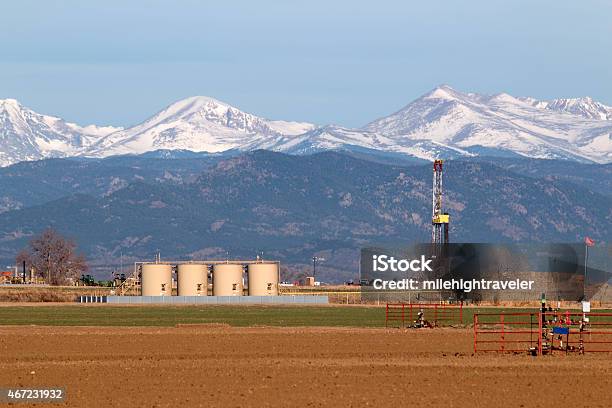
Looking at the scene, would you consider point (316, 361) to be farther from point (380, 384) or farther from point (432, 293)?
point (432, 293)

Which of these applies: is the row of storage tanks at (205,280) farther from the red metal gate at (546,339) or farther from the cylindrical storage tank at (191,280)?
the red metal gate at (546,339)

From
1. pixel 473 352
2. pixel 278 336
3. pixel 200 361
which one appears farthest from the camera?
pixel 278 336

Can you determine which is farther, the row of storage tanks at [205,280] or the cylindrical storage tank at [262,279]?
the cylindrical storage tank at [262,279]

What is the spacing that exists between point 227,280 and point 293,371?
329 feet

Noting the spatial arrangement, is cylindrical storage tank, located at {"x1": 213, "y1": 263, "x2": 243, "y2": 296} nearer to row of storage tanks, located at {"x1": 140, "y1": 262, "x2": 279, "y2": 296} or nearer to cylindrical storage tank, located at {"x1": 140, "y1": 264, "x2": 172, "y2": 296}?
row of storage tanks, located at {"x1": 140, "y1": 262, "x2": 279, "y2": 296}

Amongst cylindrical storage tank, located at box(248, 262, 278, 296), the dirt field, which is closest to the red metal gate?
the dirt field

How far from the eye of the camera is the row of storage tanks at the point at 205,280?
153000 millimetres

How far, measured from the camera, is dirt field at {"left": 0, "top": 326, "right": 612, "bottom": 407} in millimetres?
45469

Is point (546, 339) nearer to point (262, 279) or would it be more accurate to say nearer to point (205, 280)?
point (262, 279)

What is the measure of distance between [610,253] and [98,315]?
340 feet

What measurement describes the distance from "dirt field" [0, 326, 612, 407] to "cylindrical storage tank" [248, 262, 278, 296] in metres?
78.7

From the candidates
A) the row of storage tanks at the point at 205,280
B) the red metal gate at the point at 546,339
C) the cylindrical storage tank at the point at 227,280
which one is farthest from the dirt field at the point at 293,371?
the row of storage tanks at the point at 205,280

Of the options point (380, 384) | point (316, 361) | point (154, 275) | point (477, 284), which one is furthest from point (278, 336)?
point (154, 275)

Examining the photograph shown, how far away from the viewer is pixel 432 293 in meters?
137
